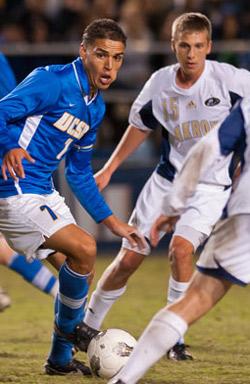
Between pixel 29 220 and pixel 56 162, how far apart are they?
1.49 ft

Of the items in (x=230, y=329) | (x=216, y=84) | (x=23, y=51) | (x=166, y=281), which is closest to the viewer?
(x=216, y=84)

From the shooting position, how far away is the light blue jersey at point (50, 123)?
5.88 metres

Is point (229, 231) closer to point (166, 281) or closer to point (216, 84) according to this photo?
point (216, 84)

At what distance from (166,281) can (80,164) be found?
4679 mm

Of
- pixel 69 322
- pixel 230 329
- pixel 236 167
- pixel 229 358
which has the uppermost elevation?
pixel 236 167

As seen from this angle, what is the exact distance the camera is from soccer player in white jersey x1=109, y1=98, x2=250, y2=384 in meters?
4.97

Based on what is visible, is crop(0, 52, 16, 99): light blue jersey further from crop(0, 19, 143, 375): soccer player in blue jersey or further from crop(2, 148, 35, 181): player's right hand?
crop(2, 148, 35, 181): player's right hand

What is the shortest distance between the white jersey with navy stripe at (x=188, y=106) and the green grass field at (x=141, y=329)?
1179 millimetres

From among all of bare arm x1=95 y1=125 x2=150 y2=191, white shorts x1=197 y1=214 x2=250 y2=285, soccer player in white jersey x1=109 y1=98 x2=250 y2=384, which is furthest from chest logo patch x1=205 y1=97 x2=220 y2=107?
white shorts x1=197 y1=214 x2=250 y2=285

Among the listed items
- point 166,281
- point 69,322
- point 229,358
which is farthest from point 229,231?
point 166,281

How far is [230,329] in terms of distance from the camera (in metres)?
7.94

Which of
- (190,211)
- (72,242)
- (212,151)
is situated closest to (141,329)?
(190,211)

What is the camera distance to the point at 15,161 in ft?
18.8

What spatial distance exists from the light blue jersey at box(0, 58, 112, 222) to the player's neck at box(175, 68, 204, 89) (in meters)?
1.01
